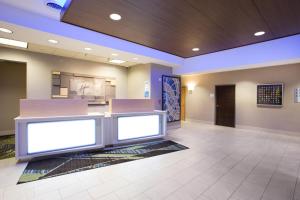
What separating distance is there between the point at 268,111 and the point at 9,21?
313 inches

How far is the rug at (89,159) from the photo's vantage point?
2.84m

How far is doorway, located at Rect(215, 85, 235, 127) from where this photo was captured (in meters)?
7.24

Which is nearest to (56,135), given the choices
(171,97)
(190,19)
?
(190,19)

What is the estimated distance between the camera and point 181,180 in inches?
103

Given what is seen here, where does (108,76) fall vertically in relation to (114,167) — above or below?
above

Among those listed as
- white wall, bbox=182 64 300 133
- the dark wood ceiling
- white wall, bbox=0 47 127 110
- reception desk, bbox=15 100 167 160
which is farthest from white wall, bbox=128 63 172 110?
white wall, bbox=182 64 300 133

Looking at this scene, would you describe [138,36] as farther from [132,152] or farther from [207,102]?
[207,102]

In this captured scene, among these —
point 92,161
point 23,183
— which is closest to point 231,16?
point 92,161

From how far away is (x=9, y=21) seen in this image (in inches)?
112

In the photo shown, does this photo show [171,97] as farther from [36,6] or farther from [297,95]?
[36,6]

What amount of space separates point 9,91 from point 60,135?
3701 millimetres

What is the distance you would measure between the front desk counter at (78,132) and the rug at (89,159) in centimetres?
16

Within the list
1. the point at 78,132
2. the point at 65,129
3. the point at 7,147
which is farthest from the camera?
the point at 7,147

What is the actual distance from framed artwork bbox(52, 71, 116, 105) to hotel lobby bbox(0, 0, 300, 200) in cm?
3
